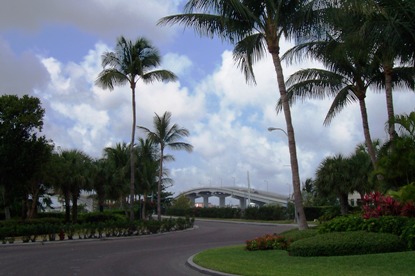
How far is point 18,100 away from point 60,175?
8.57m

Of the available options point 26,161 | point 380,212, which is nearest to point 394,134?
point 380,212

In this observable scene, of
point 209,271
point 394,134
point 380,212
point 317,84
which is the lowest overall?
point 209,271

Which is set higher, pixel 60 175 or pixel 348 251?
pixel 60 175

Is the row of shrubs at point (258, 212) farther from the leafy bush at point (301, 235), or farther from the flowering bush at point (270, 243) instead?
the flowering bush at point (270, 243)

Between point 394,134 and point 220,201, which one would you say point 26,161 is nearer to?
point 394,134

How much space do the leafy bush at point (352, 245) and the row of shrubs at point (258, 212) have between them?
25141 millimetres

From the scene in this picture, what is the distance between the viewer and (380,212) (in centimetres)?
1750

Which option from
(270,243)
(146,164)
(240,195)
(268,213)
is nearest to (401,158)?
(270,243)

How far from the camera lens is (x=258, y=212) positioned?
208 feet

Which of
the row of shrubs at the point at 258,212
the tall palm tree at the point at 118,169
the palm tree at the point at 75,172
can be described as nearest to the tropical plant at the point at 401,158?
the row of shrubs at the point at 258,212

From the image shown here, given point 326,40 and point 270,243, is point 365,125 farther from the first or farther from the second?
point 270,243

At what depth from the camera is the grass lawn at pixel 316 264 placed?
1166 centimetres

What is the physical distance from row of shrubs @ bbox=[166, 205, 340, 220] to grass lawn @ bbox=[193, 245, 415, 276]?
2613cm

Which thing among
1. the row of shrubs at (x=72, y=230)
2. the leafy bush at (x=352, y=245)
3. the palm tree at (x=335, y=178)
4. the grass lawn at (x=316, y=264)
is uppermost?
the palm tree at (x=335, y=178)
